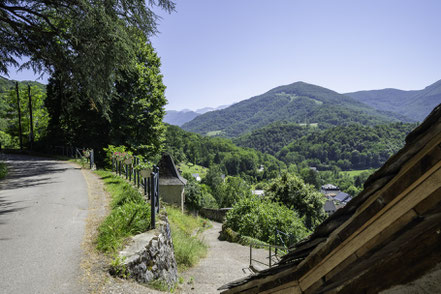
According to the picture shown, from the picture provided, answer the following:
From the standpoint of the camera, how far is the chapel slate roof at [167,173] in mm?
25625

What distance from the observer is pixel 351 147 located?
138500 millimetres

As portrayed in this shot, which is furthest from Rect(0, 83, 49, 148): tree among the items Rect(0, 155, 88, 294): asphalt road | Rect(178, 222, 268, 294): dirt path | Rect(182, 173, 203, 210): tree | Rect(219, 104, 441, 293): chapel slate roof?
Rect(219, 104, 441, 293): chapel slate roof

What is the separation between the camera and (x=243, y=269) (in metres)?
11.0

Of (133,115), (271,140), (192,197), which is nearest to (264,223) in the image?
(133,115)

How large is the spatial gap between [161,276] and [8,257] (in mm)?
2916

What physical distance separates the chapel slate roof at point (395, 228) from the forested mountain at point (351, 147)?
5307 inches

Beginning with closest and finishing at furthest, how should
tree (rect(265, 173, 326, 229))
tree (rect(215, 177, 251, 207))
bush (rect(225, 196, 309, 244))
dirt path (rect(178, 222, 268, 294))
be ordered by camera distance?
dirt path (rect(178, 222, 268, 294)), bush (rect(225, 196, 309, 244)), tree (rect(265, 173, 326, 229)), tree (rect(215, 177, 251, 207))

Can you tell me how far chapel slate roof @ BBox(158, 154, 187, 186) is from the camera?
2562 centimetres

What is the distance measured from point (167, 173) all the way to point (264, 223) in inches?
451

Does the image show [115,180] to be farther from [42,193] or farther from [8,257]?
[8,257]

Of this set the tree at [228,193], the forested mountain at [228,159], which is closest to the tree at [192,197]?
the tree at [228,193]

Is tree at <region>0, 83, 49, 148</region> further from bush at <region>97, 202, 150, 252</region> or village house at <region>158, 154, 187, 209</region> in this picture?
bush at <region>97, 202, 150, 252</region>

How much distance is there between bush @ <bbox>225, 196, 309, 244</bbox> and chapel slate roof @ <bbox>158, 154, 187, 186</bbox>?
24.8ft

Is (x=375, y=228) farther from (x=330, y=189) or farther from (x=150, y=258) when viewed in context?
(x=330, y=189)
